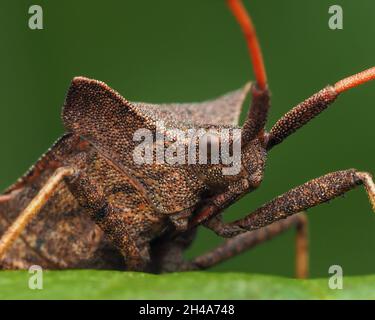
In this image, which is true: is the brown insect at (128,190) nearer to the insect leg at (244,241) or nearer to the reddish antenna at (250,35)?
the reddish antenna at (250,35)

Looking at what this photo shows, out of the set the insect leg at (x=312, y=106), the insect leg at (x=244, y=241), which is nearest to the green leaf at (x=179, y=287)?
the insect leg at (x=312, y=106)

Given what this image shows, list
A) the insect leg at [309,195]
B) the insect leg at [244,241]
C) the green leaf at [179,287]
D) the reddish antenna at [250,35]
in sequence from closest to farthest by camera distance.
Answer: the reddish antenna at [250,35] < the green leaf at [179,287] < the insect leg at [309,195] < the insect leg at [244,241]

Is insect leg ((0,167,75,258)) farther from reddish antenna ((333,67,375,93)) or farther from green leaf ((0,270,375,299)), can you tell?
reddish antenna ((333,67,375,93))

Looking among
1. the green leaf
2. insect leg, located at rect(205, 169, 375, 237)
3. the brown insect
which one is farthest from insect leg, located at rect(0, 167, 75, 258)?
insect leg, located at rect(205, 169, 375, 237)

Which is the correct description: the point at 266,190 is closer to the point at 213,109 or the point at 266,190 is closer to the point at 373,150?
the point at 373,150
